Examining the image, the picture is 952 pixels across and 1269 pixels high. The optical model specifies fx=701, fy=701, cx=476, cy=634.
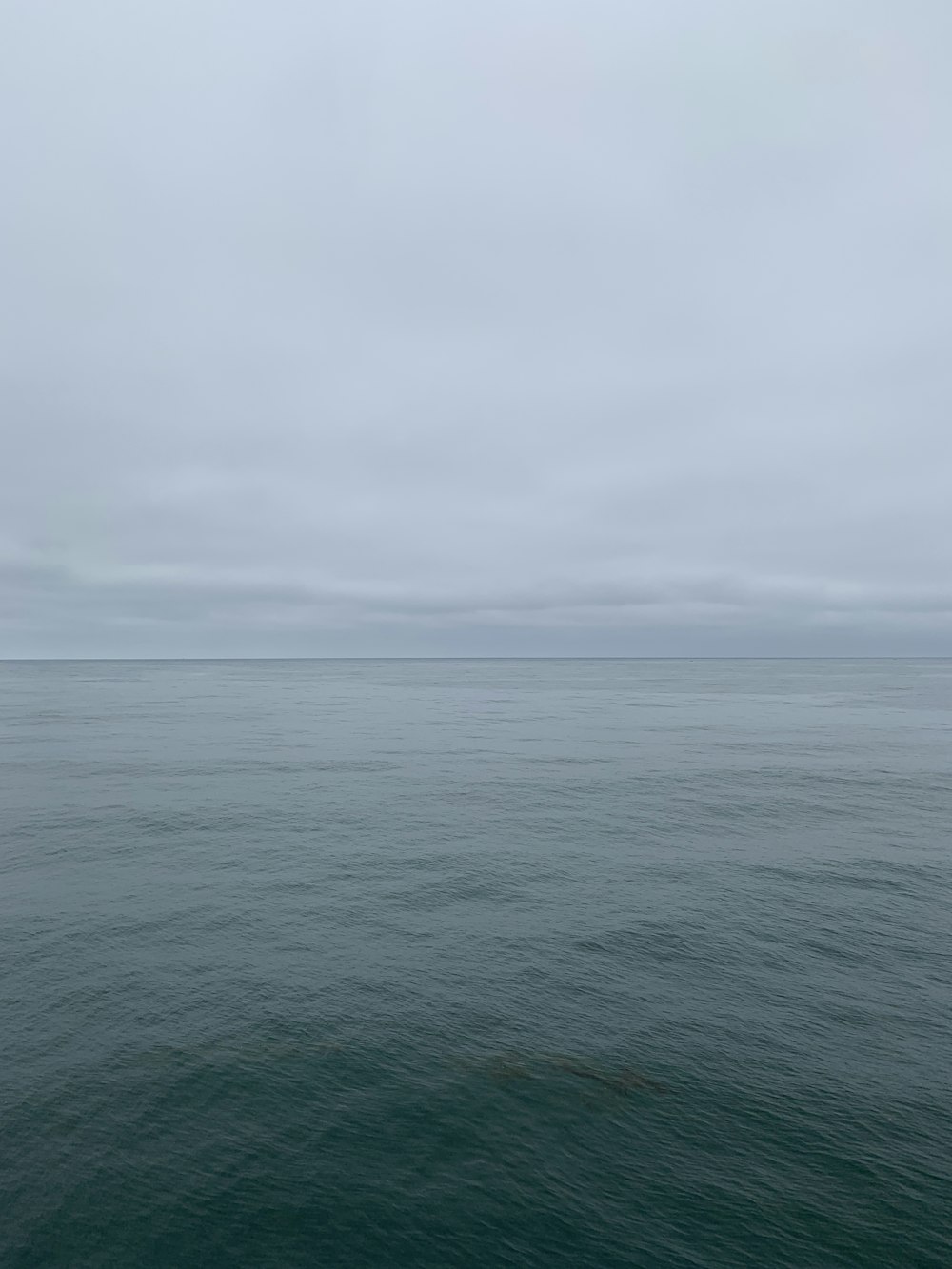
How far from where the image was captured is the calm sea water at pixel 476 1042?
2881 centimetres

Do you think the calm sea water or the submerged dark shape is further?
the submerged dark shape

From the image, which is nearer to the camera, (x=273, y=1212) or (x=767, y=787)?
(x=273, y=1212)

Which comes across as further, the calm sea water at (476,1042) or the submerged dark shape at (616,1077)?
the submerged dark shape at (616,1077)

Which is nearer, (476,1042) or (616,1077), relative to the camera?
(616,1077)

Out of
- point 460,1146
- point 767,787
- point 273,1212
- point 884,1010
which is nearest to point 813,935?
point 884,1010

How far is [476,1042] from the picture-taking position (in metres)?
40.6

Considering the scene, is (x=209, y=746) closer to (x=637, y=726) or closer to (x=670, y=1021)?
(x=637, y=726)

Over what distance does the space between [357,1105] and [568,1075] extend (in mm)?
11104

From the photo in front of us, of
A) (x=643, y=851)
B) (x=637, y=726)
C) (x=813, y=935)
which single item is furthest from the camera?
(x=637, y=726)

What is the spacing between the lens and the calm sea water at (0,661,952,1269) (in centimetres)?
2881

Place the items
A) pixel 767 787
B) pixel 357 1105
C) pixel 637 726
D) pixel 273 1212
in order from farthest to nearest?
pixel 637 726 < pixel 767 787 < pixel 357 1105 < pixel 273 1212

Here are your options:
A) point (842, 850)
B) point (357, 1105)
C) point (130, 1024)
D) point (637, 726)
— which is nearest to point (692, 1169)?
point (357, 1105)

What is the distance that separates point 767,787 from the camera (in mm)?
111062

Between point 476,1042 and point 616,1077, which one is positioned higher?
point 476,1042
